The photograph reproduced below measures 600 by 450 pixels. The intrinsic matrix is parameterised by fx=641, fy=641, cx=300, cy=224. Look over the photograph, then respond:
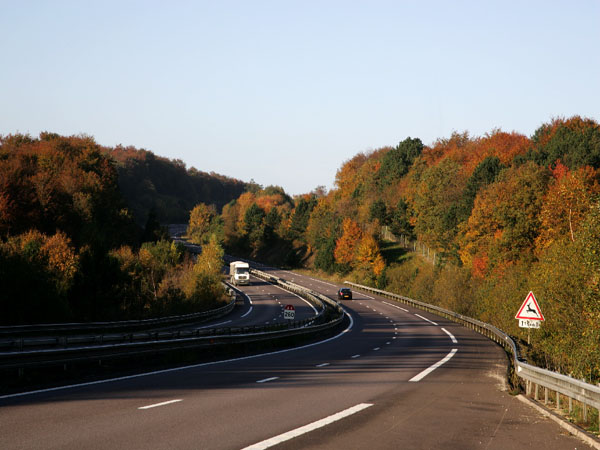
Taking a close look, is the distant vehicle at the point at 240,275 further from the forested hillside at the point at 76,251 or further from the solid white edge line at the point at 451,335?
the solid white edge line at the point at 451,335

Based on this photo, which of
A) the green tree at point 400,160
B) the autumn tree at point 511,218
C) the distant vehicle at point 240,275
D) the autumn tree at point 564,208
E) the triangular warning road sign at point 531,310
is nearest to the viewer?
the triangular warning road sign at point 531,310

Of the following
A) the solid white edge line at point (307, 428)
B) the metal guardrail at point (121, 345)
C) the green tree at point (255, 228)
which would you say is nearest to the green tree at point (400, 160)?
the green tree at point (255, 228)

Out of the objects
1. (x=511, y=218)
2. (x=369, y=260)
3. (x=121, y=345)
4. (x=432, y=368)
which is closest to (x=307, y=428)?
(x=121, y=345)

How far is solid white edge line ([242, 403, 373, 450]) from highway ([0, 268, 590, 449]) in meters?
0.02

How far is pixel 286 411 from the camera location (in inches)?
431

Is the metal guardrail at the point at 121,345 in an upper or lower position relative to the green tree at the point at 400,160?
lower

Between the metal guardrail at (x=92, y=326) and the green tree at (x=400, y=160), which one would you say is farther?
the green tree at (x=400, y=160)

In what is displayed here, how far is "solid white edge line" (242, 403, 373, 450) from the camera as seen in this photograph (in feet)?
27.2

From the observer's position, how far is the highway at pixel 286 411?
8609 millimetres

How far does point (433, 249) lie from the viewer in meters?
101

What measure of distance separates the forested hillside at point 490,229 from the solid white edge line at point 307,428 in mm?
15991

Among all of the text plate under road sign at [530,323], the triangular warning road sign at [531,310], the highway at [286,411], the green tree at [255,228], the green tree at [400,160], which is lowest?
the highway at [286,411]

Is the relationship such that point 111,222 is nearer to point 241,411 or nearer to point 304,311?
point 304,311

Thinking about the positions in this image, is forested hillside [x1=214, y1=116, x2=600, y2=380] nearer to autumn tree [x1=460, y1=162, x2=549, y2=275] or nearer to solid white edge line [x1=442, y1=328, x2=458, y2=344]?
autumn tree [x1=460, y1=162, x2=549, y2=275]
